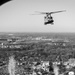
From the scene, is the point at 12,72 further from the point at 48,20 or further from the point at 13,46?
the point at 13,46

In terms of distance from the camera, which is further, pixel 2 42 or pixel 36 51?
pixel 2 42

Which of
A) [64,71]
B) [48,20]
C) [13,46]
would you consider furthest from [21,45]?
[48,20]

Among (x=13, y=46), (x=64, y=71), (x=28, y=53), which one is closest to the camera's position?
(x=64, y=71)

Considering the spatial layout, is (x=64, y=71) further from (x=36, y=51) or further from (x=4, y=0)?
(x=4, y=0)

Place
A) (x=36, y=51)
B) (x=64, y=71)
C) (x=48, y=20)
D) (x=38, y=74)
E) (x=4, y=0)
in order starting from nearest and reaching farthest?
(x=4, y=0) → (x=48, y=20) → (x=38, y=74) → (x=64, y=71) → (x=36, y=51)

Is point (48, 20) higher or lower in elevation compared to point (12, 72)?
higher

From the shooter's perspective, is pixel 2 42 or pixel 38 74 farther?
pixel 2 42

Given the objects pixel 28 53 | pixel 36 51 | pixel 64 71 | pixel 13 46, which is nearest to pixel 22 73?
pixel 64 71

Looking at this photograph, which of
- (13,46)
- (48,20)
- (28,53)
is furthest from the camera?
(13,46)

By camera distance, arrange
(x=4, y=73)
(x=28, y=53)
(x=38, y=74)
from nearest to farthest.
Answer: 1. (x=4, y=73)
2. (x=38, y=74)
3. (x=28, y=53)
